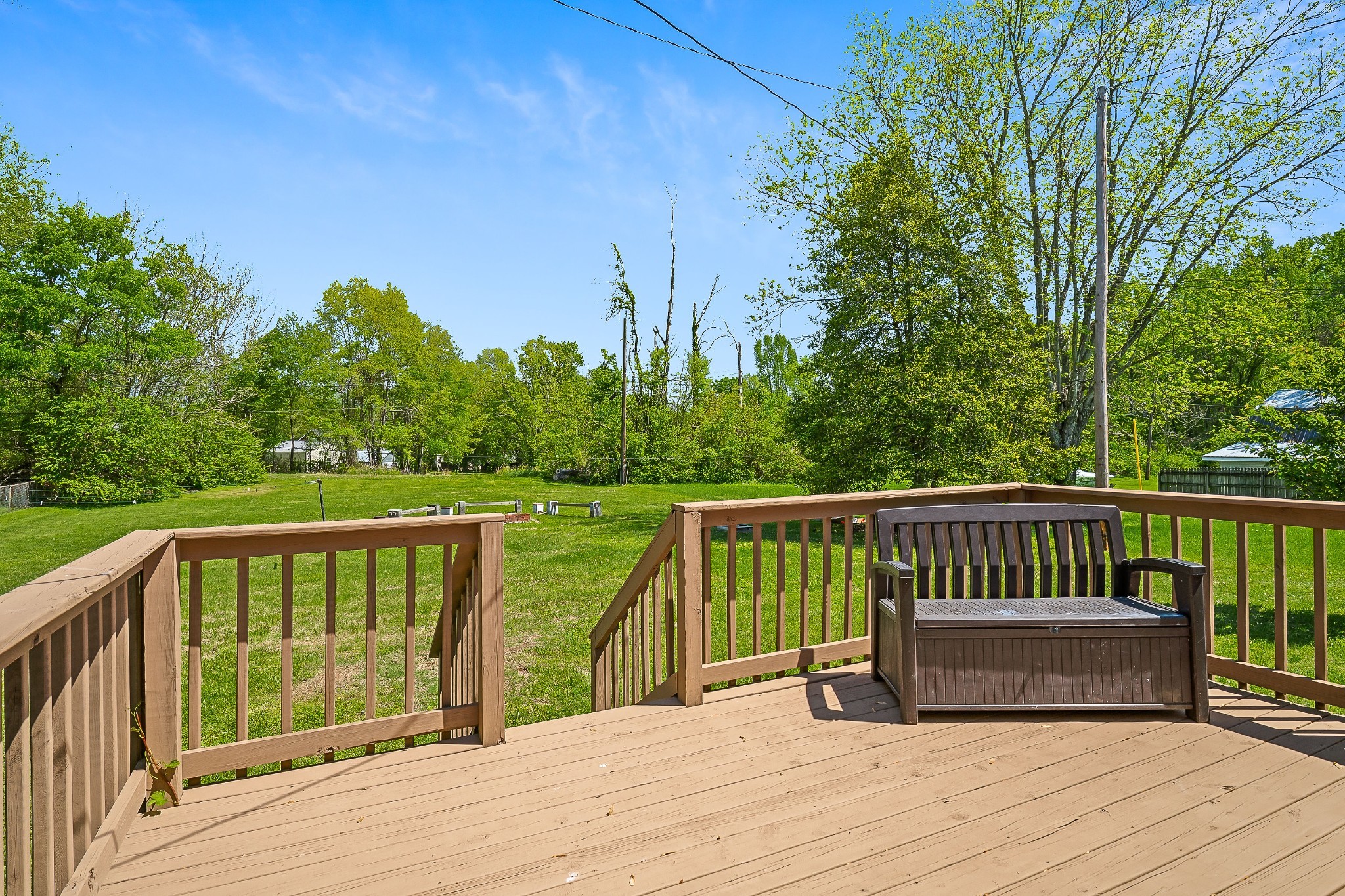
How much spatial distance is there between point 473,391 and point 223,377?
13.4 meters

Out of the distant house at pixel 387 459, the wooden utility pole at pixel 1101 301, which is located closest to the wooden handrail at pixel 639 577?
the wooden utility pole at pixel 1101 301

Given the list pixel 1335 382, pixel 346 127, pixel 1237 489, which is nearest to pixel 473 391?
pixel 346 127

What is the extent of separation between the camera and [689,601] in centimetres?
297

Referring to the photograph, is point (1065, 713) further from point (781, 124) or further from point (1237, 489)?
point (1237, 489)

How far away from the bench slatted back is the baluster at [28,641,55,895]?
276 cm

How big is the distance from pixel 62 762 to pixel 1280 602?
4109mm

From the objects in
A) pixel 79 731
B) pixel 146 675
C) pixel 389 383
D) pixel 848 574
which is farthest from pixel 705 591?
pixel 389 383

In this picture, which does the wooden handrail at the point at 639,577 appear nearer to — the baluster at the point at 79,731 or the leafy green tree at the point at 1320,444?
the baluster at the point at 79,731

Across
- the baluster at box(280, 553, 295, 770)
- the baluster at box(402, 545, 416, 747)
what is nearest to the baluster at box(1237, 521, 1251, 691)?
the baluster at box(402, 545, 416, 747)

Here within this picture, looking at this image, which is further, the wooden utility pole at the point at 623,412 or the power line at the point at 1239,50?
the wooden utility pole at the point at 623,412

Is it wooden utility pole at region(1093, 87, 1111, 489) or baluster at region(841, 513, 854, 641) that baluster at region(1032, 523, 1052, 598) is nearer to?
baluster at region(841, 513, 854, 641)

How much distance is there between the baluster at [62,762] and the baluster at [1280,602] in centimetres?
401

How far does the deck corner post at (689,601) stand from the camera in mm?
2945

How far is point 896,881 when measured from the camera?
1.70 m
